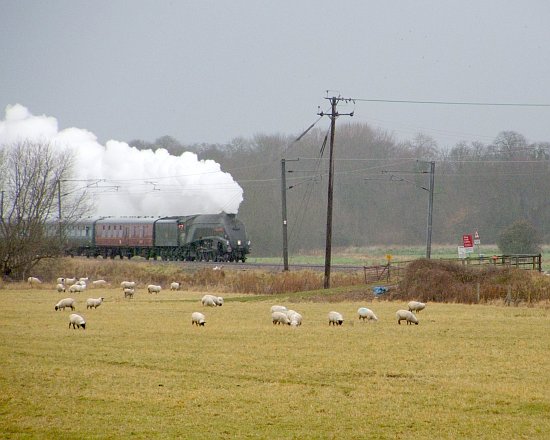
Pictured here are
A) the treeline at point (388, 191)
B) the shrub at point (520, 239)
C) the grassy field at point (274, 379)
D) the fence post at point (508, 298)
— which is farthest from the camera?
the treeline at point (388, 191)

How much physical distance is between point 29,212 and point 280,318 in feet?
135

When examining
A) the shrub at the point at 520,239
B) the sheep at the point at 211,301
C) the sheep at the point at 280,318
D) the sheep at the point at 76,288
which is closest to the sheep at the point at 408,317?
the sheep at the point at 280,318

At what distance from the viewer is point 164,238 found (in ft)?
276

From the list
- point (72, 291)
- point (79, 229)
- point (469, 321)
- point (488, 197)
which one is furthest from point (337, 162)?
point (469, 321)

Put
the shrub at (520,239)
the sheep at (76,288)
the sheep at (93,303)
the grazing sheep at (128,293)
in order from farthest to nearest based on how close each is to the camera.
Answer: the shrub at (520,239), the sheep at (76,288), the grazing sheep at (128,293), the sheep at (93,303)

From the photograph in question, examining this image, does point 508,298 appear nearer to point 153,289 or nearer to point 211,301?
point 211,301

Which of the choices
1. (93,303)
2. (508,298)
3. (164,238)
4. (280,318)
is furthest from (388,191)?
(280,318)

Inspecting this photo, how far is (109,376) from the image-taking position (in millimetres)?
21297

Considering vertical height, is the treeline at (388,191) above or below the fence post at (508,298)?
above

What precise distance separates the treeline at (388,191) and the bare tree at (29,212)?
102 feet

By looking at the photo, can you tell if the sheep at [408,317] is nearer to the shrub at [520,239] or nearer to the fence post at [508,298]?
the fence post at [508,298]

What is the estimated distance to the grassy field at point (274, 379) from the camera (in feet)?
54.3

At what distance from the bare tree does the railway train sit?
359 cm

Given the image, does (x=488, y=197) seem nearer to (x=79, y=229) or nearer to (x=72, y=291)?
(x=79, y=229)
